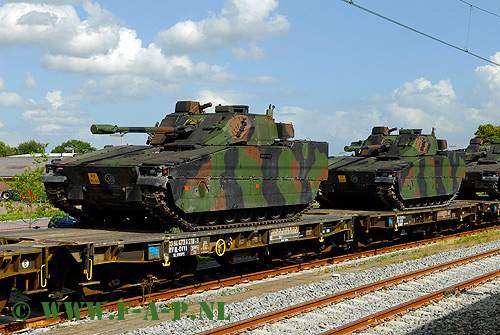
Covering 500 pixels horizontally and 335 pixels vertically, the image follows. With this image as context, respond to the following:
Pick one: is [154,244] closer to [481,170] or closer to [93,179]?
[93,179]

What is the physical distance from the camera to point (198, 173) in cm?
1453

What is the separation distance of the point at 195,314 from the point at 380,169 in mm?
12111

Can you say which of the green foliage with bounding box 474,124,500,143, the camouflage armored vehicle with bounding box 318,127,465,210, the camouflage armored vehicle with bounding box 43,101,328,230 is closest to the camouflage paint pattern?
the camouflage armored vehicle with bounding box 43,101,328,230

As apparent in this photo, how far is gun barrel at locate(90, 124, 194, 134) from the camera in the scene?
13.9 meters

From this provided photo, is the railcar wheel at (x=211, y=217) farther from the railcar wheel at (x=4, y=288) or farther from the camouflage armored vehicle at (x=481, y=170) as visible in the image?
the camouflage armored vehicle at (x=481, y=170)

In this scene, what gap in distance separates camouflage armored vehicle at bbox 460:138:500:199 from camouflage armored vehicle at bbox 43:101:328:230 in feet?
47.4

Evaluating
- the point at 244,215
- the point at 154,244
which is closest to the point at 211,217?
the point at 244,215

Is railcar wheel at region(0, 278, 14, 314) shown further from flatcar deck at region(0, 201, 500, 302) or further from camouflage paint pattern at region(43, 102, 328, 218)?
camouflage paint pattern at region(43, 102, 328, 218)

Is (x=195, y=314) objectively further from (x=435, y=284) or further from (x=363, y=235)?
(x=363, y=235)

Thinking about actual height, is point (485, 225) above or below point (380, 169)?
below

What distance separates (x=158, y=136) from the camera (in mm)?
17656

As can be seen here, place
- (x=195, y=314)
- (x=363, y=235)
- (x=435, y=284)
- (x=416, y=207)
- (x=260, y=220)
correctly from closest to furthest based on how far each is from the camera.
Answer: (x=195, y=314) < (x=435, y=284) < (x=260, y=220) < (x=363, y=235) < (x=416, y=207)

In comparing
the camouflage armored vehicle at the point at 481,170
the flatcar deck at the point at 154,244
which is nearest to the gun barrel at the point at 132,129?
the flatcar deck at the point at 154,244

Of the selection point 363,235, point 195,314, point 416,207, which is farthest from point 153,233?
point 416,207
